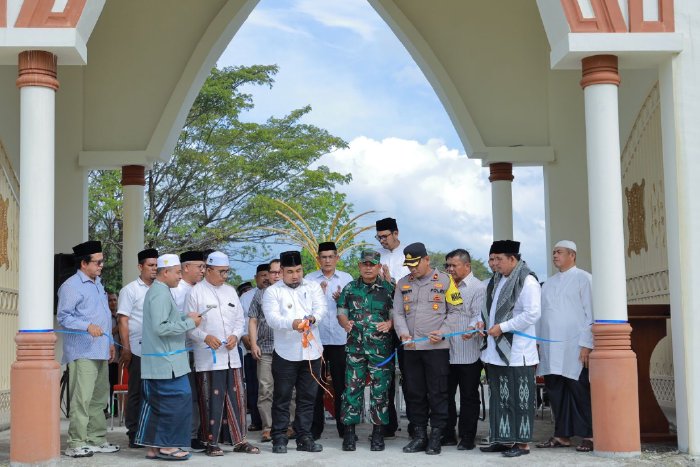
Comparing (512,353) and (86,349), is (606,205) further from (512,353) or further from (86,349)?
(86,349)

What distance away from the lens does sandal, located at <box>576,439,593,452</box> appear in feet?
24.8

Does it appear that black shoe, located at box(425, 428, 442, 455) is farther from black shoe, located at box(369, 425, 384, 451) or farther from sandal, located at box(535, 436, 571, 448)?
sandal, located at box(535, 436, 571, 448)

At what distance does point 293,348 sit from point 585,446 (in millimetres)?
2456

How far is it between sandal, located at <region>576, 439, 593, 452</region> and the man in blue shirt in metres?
3.78

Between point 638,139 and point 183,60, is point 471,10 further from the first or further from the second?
point 183,60

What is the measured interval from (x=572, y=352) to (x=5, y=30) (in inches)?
201

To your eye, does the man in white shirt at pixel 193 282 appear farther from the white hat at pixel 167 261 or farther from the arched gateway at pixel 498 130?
the arched gateway at pixel 498 130

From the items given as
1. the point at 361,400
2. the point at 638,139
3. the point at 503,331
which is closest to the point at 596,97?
the point at 503,331

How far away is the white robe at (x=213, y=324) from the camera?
7605 millimetres

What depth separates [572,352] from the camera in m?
7.79

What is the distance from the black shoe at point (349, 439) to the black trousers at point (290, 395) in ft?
1.00

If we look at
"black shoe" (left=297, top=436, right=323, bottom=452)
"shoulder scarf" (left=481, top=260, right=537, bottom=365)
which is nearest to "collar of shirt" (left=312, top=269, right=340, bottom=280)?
"black shoe" (left=297, top=436, right=323, bottom=452)

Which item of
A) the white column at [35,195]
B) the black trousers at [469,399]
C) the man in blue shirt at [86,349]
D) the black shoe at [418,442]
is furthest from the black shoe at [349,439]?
the white column at [35,195]

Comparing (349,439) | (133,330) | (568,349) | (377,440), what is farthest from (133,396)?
(568,349)
